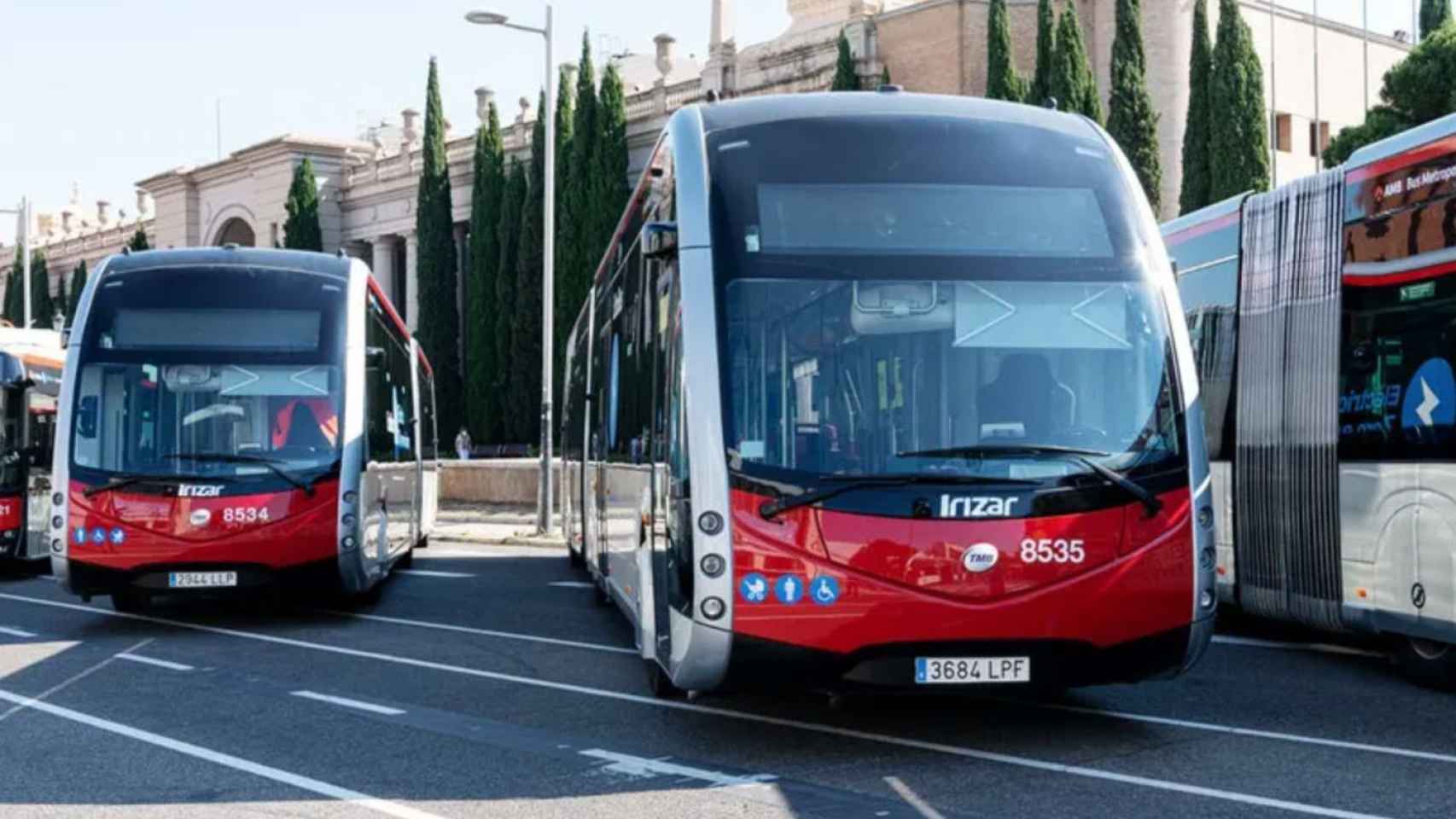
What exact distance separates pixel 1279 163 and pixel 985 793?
46.5 m

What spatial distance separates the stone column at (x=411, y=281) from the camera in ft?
220

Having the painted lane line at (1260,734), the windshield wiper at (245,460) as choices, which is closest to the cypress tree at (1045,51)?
the windshield wiper at (245,460)

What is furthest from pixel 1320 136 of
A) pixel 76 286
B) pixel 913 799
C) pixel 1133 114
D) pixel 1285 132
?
pixel 76 286

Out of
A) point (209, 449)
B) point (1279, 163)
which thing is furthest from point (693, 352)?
point (1279, 163)

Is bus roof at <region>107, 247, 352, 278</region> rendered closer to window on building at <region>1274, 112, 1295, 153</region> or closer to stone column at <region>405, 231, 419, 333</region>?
window on building at <region>1274, 112, 1295, 153</region>

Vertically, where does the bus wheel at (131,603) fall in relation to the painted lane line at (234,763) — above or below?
below

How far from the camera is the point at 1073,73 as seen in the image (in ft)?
147

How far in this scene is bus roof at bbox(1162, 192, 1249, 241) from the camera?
515 inches

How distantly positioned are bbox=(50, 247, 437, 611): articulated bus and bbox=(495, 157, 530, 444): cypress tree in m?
44.5

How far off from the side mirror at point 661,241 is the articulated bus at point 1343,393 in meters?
4.25

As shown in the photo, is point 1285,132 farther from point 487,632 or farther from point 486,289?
point 487,632

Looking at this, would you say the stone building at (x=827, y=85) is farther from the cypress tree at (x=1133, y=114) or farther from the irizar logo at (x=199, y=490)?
the irizar logo at (x=199, y=490)

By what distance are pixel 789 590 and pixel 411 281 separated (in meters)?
61.5

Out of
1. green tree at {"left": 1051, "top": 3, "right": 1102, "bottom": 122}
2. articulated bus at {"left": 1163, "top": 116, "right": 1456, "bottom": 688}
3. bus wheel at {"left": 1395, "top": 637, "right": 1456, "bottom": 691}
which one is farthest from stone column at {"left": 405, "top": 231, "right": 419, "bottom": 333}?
bus wheel at {"left": 1395, "top": 637, "right": 1456, "bottom": 691}
